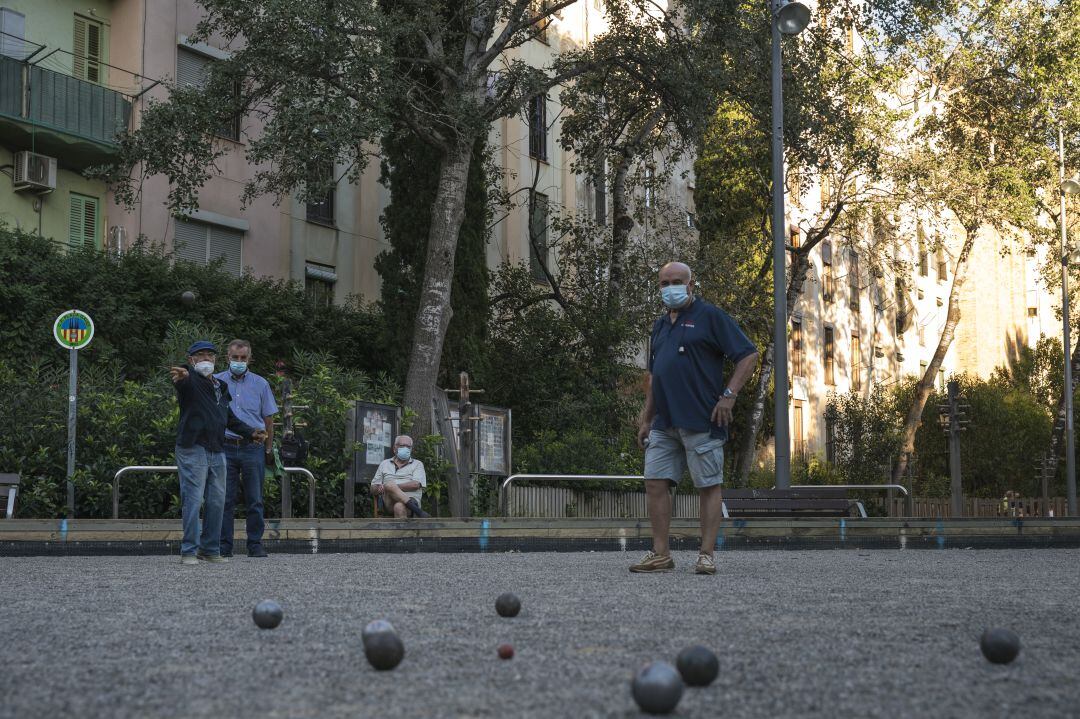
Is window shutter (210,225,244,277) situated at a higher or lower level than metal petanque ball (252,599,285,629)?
higher

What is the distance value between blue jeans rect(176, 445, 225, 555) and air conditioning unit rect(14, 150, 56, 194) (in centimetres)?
1374

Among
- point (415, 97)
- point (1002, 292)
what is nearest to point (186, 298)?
point (415, 97)

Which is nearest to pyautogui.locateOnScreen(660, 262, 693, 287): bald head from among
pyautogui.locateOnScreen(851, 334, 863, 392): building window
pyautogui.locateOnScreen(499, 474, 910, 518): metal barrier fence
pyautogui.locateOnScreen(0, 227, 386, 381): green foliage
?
pyautogui.locateOnScreen(499, 474, 910, 518): metal barrier fence

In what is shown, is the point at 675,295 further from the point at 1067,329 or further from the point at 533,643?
the point at 1067,329

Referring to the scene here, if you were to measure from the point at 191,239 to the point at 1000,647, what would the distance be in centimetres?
2312

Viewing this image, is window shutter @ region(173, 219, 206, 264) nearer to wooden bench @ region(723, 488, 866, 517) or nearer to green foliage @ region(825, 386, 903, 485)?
wooden bench @ region(723, 488, 866, 517)

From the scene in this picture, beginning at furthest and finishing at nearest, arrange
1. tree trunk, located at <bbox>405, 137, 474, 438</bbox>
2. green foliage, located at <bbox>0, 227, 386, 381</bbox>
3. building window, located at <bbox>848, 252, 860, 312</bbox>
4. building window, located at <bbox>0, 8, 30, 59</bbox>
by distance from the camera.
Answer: building window, located at <bbox>848, 252, 860, 312</bbox>, building window, located at <bbox>0, 8, 30, 59</bbox>, green foliage, located at <bbox>0, 227, 386, 381</bbox>, tree trunk, located at <bbox>405, 137, 474, 438</bbox>

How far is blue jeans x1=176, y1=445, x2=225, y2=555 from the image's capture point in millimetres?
11086

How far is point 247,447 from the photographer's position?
1253 centimetres

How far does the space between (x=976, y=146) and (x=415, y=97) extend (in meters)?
18.6

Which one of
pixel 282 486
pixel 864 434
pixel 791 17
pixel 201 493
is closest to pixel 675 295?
pixel 201 493

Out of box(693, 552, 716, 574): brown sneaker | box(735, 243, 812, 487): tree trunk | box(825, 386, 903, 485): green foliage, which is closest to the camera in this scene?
box(693, 552, 716, 574): brown sneaker

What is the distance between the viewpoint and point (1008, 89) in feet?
117

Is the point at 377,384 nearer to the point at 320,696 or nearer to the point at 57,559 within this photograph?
the point at 57,559
